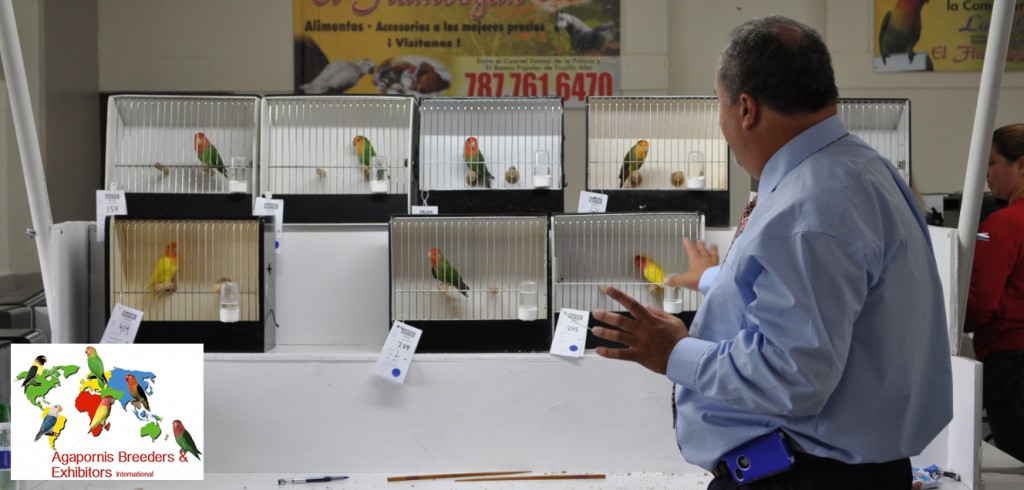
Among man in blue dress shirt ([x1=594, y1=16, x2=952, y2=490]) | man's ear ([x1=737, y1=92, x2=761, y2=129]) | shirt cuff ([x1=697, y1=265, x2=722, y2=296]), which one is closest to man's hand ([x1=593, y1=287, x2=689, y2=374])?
man in blue dress shirt ([x1=594, y1=16, x2=952, y2=490])

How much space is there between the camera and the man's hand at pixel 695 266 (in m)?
1.60

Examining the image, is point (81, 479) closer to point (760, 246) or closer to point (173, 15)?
point (760, 246)

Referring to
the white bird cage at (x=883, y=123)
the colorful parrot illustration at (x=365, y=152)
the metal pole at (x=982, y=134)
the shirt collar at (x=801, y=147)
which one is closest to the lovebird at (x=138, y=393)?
the colorful parrot illustration at (x=365, y=152)

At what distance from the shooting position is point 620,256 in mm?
2299

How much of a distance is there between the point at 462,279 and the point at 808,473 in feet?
4.13

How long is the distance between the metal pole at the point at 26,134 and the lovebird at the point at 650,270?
1401 mm

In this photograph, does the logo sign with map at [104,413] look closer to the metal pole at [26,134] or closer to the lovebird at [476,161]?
the metal pole at [26,134]

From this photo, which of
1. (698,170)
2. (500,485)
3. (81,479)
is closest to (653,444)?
(500,485)

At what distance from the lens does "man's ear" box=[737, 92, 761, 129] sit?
111cm

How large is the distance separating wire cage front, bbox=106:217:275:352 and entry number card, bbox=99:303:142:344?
4cm

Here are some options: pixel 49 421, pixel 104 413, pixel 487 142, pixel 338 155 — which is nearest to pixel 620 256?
pixel 487 142

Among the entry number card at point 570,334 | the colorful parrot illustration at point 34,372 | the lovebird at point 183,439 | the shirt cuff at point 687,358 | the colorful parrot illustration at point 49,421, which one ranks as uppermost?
the shirt cuff at point 687,358

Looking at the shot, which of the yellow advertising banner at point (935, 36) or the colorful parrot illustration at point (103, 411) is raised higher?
the yellow advertising banner at point (935, 36)

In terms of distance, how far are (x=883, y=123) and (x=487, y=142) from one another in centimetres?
111
